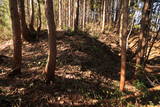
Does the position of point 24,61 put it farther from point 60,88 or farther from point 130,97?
point 130,97

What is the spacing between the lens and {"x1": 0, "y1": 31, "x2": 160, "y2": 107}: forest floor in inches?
219

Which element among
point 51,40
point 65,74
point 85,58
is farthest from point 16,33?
point 85,58

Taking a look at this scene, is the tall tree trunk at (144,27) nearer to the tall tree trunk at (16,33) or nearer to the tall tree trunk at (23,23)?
the tall tree trunk at (16,33)

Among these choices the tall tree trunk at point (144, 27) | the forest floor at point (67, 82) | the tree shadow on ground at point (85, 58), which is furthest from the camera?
the tall tree trunk at point (144, 27)

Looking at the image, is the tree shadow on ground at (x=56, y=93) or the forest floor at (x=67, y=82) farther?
the forest floor at (x=67, y=82)

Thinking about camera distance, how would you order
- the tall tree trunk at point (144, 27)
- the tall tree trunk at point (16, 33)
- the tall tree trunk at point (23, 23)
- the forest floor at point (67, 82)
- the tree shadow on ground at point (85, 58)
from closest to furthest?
the forest floor at point (67, 82) → the tall tree trunk at point (16, 33) → the tree shadow on ground at point (85, 58) → the tall tree trunk at point (144, 27) → the tall tree trunk at point (23, 23)

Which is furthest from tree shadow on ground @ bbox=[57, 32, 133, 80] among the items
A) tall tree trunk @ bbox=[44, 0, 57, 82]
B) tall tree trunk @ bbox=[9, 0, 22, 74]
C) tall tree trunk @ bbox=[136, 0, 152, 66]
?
tall tree trunk @ bbox=[9, 0, 22, 74]

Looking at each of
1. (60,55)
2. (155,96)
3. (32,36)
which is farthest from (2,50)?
(155,96)

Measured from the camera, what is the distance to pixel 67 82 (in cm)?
650

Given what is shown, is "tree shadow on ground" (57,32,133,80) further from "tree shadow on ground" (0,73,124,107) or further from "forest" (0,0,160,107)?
"tree shadow on ground" (0,73,124,107)

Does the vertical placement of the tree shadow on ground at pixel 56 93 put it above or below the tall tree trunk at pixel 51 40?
below

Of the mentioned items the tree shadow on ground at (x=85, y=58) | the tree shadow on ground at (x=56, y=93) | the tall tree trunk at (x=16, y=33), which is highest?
the tall tree trunk at (x=16, y=33)

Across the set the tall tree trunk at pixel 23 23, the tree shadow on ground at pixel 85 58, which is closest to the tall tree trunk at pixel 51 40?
the tree shadow on ground at pixel 85 58

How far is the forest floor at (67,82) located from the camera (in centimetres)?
557
